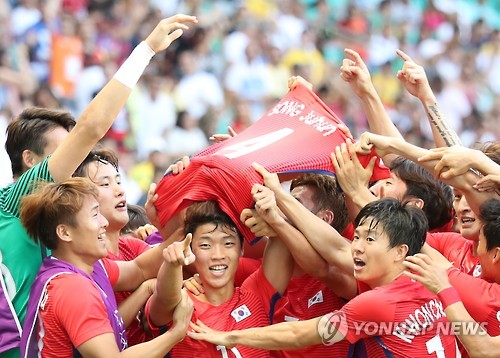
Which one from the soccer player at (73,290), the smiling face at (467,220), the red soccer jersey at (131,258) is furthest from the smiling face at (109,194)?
the smiling face at (467,220)

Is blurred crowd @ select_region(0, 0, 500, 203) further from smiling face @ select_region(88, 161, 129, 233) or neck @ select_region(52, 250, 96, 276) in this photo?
neck @ select_region(52, 250, 96, 276)

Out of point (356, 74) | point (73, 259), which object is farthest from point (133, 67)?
point (356, 74)

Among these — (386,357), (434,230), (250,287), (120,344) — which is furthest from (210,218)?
(434,230)

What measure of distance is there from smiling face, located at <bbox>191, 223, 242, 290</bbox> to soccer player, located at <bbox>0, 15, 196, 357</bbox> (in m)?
0.69

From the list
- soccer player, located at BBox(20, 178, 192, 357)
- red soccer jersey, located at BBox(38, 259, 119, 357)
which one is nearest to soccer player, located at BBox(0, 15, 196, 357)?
soccer player, located at BBox(20, 178, 192, 357)

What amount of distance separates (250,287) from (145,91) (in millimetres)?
7614

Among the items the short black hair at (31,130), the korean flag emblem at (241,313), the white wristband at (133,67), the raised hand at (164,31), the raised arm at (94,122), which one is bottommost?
the korean flag emblem at (241,313)

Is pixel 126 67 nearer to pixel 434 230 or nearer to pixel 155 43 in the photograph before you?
pixel 155 43

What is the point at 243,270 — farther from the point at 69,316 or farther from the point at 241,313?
the point at 69,316

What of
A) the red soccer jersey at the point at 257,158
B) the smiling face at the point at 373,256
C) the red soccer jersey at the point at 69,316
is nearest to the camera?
the red soccer jersey at the point at 69,316

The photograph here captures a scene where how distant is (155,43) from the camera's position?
16.8ft

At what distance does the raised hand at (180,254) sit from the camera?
461 cm

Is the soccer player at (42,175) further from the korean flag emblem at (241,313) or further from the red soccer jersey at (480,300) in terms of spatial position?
the red soccer jersey at (480,300)

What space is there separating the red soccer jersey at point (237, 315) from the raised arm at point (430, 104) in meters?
1.38
